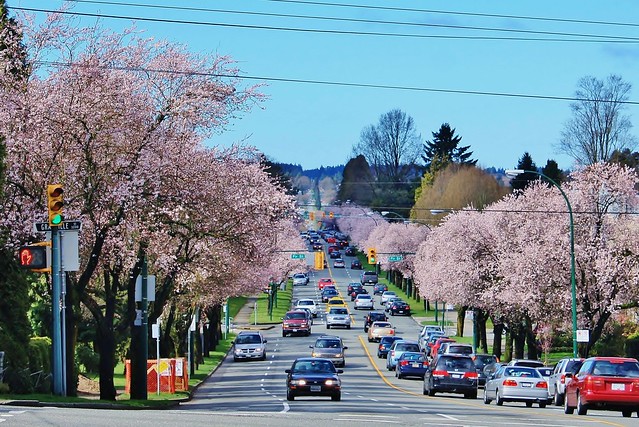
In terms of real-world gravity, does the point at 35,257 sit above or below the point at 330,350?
above

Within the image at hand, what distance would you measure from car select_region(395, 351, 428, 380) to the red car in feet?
82.9

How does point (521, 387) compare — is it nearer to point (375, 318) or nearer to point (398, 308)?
point (375, 318)

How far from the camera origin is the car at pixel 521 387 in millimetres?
36188

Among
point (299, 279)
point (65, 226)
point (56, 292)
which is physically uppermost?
point (65, 226)

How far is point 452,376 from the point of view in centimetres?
4047

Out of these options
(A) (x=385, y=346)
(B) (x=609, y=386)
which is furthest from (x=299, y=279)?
(B) (x=609, y=386)

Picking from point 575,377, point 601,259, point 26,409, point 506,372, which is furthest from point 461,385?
point 26,409

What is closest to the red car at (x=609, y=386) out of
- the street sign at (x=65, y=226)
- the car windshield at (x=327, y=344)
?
the street sign at (x=65, y=226)

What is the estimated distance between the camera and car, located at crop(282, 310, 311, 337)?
280 ft

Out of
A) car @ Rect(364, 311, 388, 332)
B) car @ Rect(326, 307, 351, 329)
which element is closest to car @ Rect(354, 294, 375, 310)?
car @ Rect(326, 307, 351, 329)

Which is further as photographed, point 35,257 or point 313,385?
point 313,385

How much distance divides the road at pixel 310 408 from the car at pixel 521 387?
15.7 inches

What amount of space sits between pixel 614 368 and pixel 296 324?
56.7m

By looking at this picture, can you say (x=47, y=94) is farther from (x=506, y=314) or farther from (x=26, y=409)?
(x=506, y=314)
